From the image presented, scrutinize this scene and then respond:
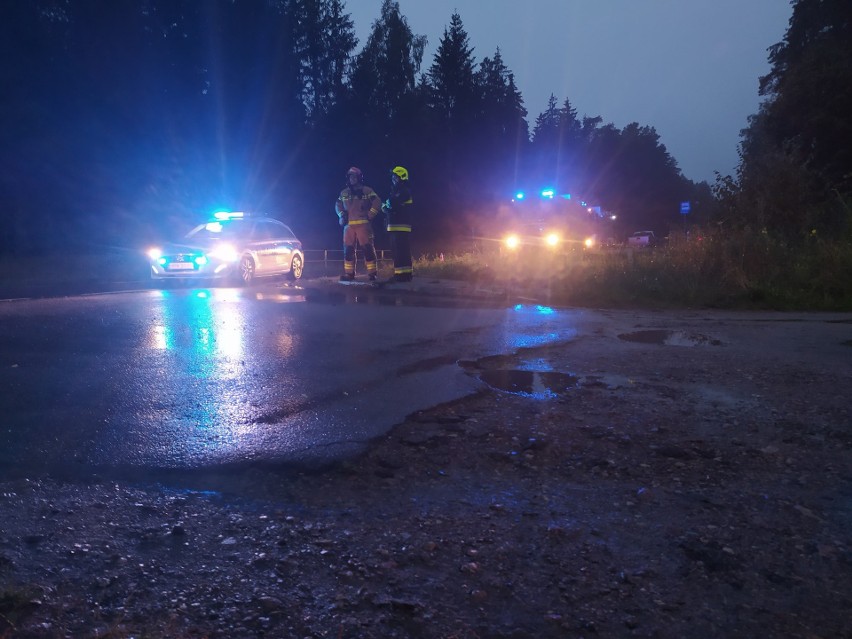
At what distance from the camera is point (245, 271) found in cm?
1653

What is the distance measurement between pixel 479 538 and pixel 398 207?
12779mm

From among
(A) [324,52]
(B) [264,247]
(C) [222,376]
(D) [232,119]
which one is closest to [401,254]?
(B) [264,247]


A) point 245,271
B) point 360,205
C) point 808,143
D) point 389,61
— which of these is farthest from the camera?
point 389,61

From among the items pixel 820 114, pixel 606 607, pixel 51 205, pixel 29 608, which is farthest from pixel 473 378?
pixel 51 205

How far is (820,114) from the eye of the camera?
1097 inches

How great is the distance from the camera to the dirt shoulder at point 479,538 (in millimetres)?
2711

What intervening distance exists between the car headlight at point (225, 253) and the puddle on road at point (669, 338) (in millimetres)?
10214

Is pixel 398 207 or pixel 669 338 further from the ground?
pixel 398 207

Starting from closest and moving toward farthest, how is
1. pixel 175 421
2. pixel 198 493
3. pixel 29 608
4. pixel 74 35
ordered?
1. pixel 29 608
2. pixel 198 493
3. pixel 175 421
4. pixel 74 35

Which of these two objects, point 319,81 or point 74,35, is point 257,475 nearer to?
point 74,35

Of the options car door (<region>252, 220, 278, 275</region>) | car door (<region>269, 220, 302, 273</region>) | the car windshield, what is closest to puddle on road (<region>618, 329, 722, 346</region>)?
car door (<region>252, 220, 278, 275</region>)

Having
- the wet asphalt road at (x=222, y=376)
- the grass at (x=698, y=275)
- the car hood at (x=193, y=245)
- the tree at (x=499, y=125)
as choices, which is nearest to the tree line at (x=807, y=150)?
the grass at (x=698, y=275)

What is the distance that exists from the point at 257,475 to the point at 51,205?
3125 centimetres

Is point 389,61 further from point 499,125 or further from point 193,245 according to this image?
point 193,245
